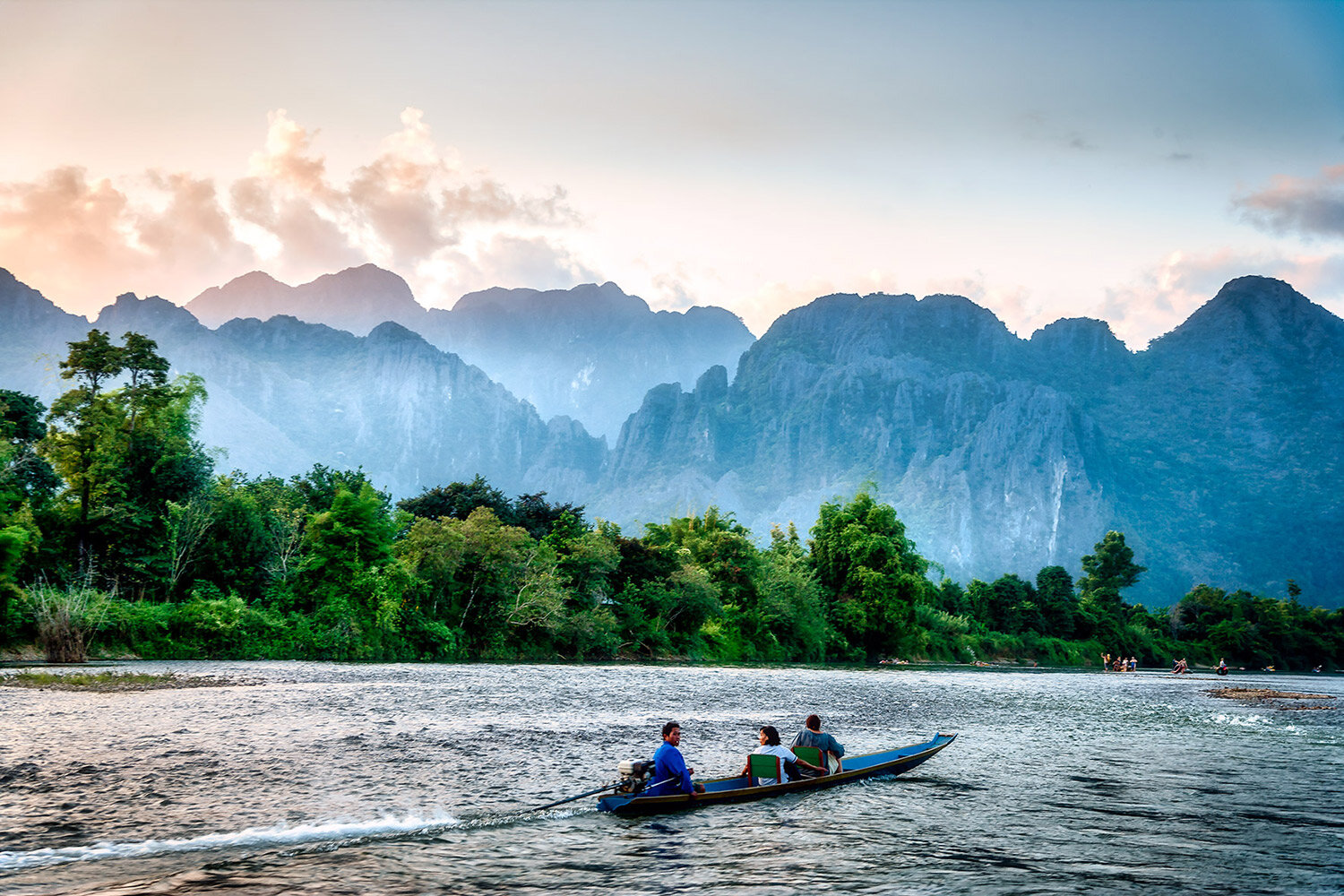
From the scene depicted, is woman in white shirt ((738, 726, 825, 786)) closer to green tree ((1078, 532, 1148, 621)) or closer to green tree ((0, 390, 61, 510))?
green tree ((0, 390, 61, 510))

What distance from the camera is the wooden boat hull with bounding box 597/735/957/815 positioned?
15.4 meters

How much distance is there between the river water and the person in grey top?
1.96 ft

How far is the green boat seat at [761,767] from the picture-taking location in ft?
55.5

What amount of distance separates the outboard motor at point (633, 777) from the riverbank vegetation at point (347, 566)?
116ft

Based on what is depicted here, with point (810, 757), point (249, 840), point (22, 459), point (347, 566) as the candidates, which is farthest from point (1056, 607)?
point (249, 840)

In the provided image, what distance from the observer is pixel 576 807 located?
16.0m

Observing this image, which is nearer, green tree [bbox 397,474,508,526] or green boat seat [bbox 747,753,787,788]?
green boat seat [bbox 747,753,787,788]

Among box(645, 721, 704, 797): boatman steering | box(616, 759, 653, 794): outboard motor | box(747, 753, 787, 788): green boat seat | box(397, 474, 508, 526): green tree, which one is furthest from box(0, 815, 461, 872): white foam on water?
box(397, 474, 508, 526): green tree

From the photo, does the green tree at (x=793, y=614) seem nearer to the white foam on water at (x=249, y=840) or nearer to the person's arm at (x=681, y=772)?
the person's arm at (x=681, y=772)

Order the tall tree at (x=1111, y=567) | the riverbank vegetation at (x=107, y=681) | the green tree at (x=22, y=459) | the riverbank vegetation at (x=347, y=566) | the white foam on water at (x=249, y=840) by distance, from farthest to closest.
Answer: the tall tree at (x=1111, y=567) → the riverbank vegetation at (x=347, y=566) → the green tree at (x=22, y=459) → the riverbank vegetation at (x=107, y=681) → the white foam on water at (x=249, y=840)

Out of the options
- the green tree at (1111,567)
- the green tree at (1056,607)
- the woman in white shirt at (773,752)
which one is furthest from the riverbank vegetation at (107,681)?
the green tree at (1111,567)

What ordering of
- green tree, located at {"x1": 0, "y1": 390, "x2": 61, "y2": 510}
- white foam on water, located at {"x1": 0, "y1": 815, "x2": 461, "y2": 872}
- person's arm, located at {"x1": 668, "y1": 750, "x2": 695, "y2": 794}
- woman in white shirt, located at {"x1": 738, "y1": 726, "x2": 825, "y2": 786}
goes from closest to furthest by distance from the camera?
white foam on water, located at {"x1": 0, "y1": 815, "x2": 461, "y2": 872} < person's arm, located at {"x1": 668, "y1": 750, "x2": 695, "y2": 794} < woman in white shirt, located at {"x1": 738, "y1": 726, "x2": 825, "y2": 786} < green tree, located at {"x1": 0, "y1": 390, "x2": 61, "y2": 510}

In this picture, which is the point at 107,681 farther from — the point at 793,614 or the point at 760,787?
the point at 793,614

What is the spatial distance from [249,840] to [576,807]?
206 inches
